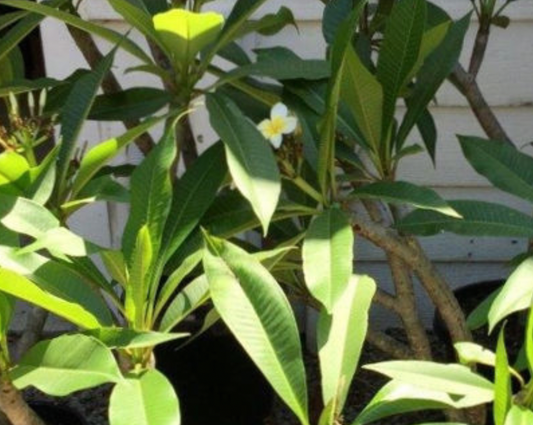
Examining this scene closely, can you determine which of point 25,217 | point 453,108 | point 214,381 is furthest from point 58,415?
point 453,108

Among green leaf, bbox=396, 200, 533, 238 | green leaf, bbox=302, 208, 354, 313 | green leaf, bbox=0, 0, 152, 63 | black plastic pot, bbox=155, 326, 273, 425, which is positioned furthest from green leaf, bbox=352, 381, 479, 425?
black plastic pot, bbox=155, 326, 273, 425

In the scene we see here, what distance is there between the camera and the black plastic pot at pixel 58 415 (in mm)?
2264

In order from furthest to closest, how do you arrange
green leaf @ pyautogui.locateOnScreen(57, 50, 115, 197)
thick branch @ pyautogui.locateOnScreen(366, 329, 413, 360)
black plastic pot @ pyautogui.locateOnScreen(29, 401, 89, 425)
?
black plastic pot @ pyautogui.locateOnScreen(29, 401, 89, 425) → thick branch @ pyautogui.locateOnScreen(366, 329, 413, 360) → green leaf @ pyautogui.locateOnScreen(57, 50, 115, 197)

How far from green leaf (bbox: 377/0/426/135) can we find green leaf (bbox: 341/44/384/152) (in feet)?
0.07

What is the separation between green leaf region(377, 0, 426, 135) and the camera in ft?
5.59

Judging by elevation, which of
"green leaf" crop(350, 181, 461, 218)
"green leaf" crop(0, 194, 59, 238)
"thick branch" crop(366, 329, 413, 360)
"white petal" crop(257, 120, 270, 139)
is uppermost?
"white petal" crop(257, 120, 270, 139)

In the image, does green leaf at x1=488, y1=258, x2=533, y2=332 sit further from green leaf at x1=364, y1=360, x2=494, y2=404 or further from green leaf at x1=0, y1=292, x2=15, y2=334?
green leaf at x1=0, y1=292, x2=15, y2=334

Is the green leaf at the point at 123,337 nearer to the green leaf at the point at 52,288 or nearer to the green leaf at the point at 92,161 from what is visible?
the green leaf at the point at 52,288

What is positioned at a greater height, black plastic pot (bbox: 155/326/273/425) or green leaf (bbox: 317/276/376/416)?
green leaf (bbox: 317/276/376/416)

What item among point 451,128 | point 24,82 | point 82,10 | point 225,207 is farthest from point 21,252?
point 451,128

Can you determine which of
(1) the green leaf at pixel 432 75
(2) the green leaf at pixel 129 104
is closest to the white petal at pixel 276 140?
(1) the green leaf at pixel 432 75

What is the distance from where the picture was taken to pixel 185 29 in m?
1.58

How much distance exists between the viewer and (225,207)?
1.75 m

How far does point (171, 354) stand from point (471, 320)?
2.93 ft
